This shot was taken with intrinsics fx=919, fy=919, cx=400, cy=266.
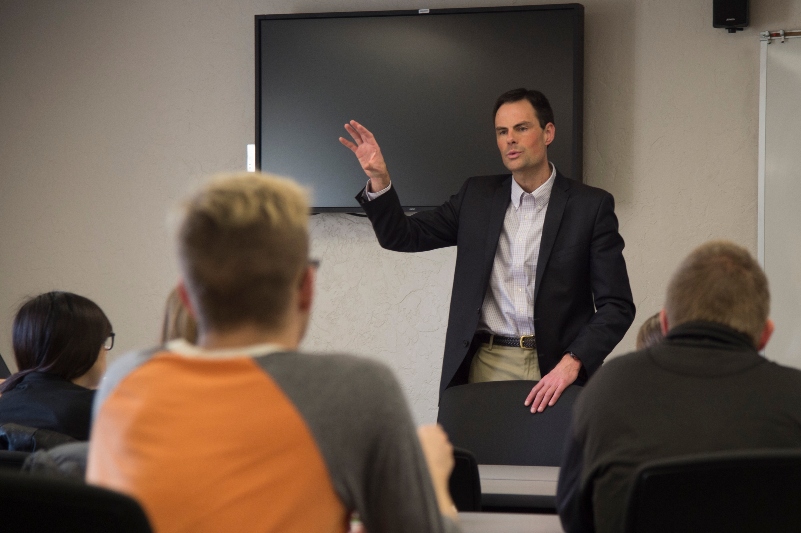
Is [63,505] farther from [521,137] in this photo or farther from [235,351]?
[521,137]

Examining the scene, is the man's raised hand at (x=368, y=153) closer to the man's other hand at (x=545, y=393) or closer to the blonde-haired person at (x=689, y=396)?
the man's other hand at (x=545, y=393)

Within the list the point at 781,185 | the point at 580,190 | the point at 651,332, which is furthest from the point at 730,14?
the point at 651,332

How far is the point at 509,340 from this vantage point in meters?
3.23

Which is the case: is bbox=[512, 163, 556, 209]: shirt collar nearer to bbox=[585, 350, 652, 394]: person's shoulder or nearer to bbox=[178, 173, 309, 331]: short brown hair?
bbox=[585, 350, 652, 394]: person's shoulder

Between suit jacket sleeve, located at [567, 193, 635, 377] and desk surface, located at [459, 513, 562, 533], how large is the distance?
121 centimetres

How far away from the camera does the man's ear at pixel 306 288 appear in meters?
1.17

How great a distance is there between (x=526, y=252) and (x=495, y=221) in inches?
6.3

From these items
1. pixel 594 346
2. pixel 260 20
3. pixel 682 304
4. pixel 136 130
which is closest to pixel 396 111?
pixel 260 20

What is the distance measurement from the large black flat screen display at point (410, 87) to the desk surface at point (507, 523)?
2443 millimetres

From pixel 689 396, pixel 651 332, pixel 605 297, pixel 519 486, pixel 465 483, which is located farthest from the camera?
pixel 605 297

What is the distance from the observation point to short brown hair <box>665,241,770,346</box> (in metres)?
1.71

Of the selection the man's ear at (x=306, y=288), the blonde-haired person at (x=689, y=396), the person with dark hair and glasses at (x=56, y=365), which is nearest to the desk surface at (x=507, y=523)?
the blonde-haired person at (x=689, y=396)

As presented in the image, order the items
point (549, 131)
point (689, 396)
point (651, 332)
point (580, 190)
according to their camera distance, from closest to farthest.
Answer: point (689, 396), point (651, 332), point (580, 190), point (549, 131)

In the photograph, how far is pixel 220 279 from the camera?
1108 millimetres
